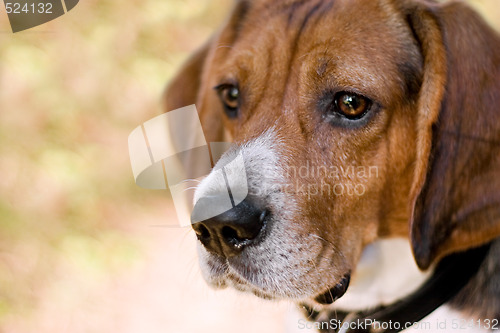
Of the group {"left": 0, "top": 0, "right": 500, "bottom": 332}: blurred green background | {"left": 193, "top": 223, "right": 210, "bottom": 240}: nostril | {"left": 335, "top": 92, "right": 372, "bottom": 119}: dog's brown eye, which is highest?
{"left": 335, "top": 92, "right": 372, "bottom": 119}: dog's brown eye

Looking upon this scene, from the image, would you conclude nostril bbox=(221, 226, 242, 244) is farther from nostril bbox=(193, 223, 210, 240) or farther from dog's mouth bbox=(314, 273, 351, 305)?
dog's mouth bbox=(314, 273, 351, 305)

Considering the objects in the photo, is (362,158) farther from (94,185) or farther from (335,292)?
(94,185)

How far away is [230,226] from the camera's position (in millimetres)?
1799

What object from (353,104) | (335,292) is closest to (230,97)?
(353,104)

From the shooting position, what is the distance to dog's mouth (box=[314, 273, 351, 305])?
2.14 meters

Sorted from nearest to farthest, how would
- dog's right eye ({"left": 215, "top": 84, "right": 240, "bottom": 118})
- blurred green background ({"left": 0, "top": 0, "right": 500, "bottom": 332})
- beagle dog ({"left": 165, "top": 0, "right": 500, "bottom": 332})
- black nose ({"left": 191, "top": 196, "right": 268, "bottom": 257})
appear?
black nose ({"left": 191, "top": 196, "right": 268, "bottom": 257}) < beagle dog ({"left": 165, "top": 0, "right": 500, "bottom": 332}) < dog's right eye ({"left": 215, "top": 84, "right": 240, "bottom": 118}) < blurred green background ({"left": 0, "top": 0, "right": 500, "bottom": 332})

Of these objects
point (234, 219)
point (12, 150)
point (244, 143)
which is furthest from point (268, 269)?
point (12, 150)

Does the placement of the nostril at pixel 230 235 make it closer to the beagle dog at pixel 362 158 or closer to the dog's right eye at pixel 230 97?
the beagle dog at pixel 362 158

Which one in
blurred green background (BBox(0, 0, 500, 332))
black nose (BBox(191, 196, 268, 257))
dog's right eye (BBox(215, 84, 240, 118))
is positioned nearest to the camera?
black nose (BBox(191, 196, 268, 257))

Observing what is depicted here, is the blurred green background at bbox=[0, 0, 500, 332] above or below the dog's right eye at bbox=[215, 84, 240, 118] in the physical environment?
below

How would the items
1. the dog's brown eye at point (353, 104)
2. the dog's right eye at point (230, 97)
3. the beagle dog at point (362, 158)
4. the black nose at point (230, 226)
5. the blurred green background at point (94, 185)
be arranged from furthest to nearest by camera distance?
the blurred green background at point (94, 185) < the dog's right eye at point (230, 97) < the dog's brown eye at point (353, 104) < the beagle dog at point (362, 158) < the black nose at point (230, 226)

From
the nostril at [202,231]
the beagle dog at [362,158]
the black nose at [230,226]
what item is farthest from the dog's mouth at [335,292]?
the nostril at [202,231]

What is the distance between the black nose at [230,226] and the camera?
1.79m

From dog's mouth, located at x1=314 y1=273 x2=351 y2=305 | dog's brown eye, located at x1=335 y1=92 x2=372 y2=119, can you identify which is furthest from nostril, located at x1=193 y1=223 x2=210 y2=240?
dog's brown eye, located at x1=335 y1=92 x2=372 y2=119
